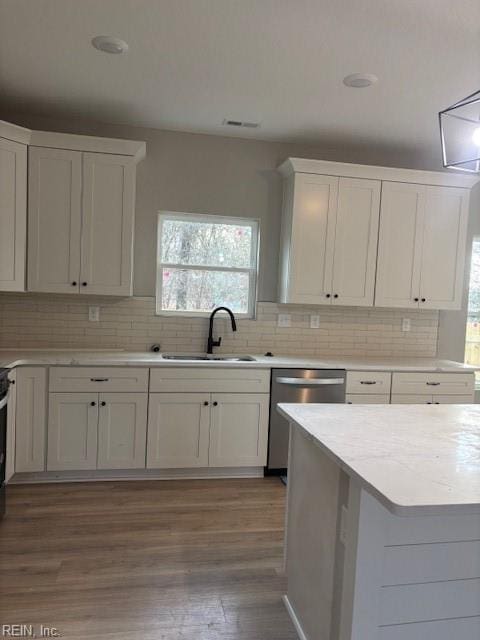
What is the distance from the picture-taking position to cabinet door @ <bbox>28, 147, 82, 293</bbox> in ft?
11.0

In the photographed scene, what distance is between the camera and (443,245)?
399cm

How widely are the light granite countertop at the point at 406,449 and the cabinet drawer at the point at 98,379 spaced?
1.53m

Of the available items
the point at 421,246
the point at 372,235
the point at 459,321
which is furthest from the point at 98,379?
the point at 459,321

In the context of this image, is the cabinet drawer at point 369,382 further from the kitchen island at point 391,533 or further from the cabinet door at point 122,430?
the kitchen island at point 391,533

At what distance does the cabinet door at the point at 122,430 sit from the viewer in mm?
3297

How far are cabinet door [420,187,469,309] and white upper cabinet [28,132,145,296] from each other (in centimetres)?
242

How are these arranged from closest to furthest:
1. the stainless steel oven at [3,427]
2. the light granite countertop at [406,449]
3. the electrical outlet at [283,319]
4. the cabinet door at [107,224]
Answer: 1. the light granite countertop at [406,449]
2. the stainless steel oven at [3,427]
3. the cabinet door at [107,224]
4. the electrical outlet at [283,319]

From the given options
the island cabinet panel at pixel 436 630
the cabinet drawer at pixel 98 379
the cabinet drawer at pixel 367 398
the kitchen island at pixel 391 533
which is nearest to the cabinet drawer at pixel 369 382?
the cabinet drawer at pixel 367 398

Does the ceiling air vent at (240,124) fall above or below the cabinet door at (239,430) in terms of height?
above

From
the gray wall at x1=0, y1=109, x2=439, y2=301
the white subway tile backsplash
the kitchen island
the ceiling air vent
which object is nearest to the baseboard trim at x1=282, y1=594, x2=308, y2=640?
the kitchen island

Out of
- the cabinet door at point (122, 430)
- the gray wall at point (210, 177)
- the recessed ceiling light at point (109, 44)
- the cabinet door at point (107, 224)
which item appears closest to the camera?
the recessed ceiling light at point (109, 44)

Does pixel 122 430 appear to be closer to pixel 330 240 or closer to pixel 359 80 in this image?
pixel 330 240

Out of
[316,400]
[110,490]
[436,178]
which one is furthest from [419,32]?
[110,490]

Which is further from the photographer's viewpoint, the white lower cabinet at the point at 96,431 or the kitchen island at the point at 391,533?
the white lower cabinet at the point at 96,431
